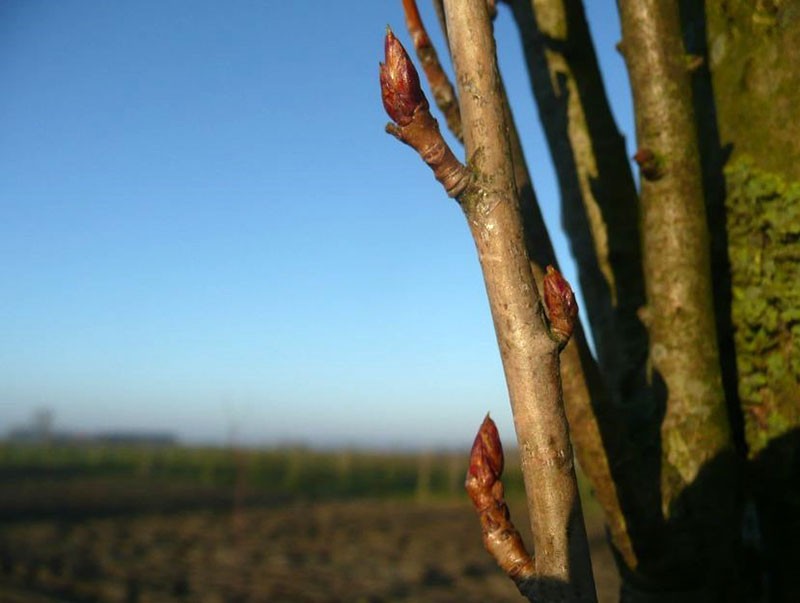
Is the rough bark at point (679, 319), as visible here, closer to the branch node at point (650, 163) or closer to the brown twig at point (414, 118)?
the branch node at point (650, 163)

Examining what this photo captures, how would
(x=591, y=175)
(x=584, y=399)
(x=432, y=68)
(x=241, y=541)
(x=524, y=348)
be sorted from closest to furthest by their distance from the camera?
1. (x=524, y=348)
2. (x=584, y=399)
3. (x=432, y=68)
4. (x=591, y=175)
5. (x=241, y=541)

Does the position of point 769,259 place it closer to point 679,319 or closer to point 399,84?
point 679,319

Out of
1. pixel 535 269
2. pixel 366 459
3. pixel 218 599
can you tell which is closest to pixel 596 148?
pixel 535 269

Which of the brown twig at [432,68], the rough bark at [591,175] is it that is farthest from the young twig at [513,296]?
the rough bark at [591,175]

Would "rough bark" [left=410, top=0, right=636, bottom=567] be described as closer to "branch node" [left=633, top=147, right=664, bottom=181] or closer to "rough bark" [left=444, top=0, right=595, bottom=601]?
"branch node" [left=633, top=147, right=664, bottom=181]

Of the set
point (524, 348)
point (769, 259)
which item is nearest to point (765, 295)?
point (769, 259)

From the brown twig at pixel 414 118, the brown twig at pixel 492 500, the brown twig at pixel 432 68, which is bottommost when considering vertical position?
the brown twig at pixel 492 500

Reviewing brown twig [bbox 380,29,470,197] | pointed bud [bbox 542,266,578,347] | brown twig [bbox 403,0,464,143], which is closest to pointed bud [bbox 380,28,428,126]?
brown twig [bbox 380,29,470,197]

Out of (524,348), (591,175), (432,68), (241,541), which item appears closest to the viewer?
(524,348)
